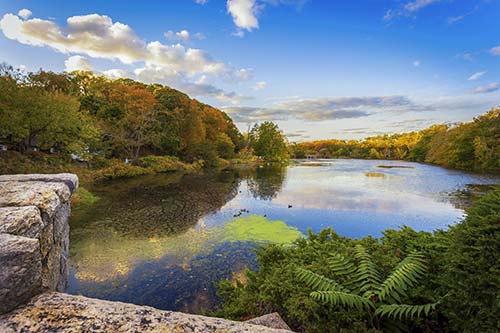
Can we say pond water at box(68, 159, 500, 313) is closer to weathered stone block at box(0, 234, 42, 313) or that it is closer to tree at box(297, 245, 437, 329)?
tree at box(297, 245, 437, 329)

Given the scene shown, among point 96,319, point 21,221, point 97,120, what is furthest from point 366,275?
point 97,120

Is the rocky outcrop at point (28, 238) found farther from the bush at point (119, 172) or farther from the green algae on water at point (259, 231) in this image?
the bush at point (119, 172)

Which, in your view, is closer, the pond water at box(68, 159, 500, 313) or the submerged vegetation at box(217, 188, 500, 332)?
the submerged vegetation at box(217, 188, 500, 332)

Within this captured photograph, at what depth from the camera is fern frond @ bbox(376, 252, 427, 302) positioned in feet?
6.66

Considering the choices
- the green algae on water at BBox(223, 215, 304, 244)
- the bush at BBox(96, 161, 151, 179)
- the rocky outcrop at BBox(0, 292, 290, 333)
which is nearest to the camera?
the rocky outcrop at BBox(0, 292, 290, 333)

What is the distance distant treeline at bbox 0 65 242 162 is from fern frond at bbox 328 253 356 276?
15124 mm

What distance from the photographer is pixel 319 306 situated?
2.17 metres

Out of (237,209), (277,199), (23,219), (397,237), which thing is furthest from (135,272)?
(277,199)

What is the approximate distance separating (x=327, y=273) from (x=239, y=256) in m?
3.31

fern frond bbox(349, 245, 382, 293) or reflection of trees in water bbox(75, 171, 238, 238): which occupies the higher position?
fern frond bbox(349, 245, 382, 293)

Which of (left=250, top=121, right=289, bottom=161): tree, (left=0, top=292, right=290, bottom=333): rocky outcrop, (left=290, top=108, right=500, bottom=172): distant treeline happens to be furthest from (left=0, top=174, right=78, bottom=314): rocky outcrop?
(left=250, top=121, right=289, bottom=161): tree

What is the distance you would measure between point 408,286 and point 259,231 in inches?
212

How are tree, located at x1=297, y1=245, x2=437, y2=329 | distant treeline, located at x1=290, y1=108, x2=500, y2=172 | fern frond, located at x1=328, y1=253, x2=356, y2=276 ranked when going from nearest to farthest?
1. tree, located at x1=297, y1=245, x2=437, y2=329
2. fern frond, located at x1=328, y1=253, x2=356, y2=276
3. distant treeline, located at x1=290, y1=108, x2=500, y2=172

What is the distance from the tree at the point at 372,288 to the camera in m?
1.97
